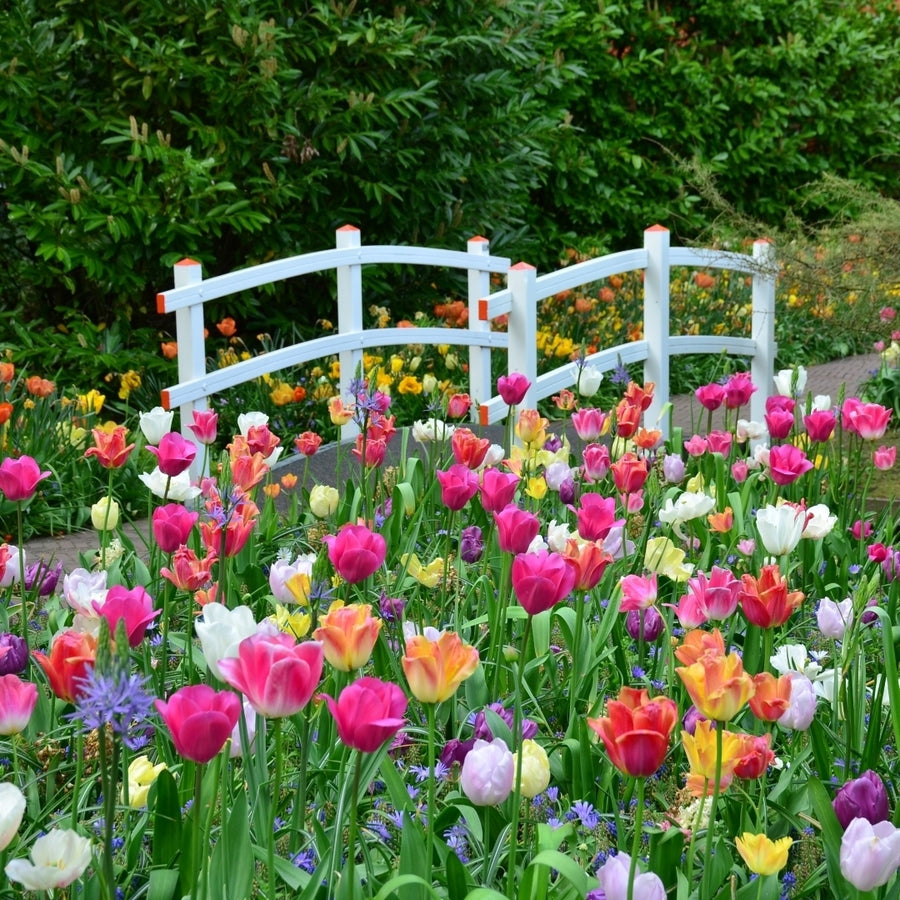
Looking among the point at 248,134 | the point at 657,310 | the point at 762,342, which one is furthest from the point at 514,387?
the point at 248,134

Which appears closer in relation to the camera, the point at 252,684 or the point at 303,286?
the point at 252,684

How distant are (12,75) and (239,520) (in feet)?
17.8

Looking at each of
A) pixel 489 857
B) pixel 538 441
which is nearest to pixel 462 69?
pixel 538 441

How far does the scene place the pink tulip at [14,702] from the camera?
1.66 metres

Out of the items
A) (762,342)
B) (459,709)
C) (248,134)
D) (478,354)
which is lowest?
(762,342)

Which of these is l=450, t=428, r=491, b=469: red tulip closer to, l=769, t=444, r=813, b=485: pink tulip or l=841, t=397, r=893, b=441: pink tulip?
l=769, t=444, r=813, b=485: pink tulip

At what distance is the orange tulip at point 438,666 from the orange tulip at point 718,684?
241 millimetres

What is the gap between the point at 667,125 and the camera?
473 inches

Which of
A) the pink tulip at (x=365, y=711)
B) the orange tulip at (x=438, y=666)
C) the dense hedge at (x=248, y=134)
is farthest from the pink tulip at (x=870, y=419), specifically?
the dense hedge at (x=248, y=134)

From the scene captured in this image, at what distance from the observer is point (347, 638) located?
158 centimetres

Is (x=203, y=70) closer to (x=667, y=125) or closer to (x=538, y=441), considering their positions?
(x=538, y=441)

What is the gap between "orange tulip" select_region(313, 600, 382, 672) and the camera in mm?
1572

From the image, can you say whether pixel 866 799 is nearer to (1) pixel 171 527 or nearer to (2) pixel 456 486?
(2) pixel 456 486

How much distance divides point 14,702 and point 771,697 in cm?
93
